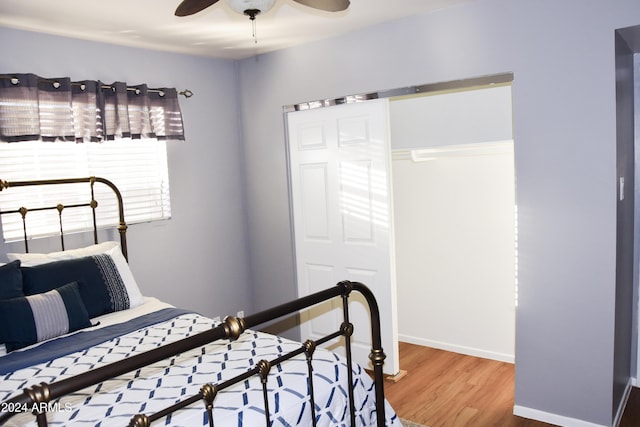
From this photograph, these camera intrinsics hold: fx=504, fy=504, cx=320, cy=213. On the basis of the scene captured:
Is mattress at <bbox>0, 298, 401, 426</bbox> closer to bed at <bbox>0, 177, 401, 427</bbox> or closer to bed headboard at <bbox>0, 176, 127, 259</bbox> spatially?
bed at <bbox>0, 177, 401, 427</bbox>

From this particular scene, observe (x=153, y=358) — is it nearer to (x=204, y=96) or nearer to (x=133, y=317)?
(x=133, y=317)

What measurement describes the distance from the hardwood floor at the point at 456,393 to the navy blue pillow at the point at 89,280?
1.81m

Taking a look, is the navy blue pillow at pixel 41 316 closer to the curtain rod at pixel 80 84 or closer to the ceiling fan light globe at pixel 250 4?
the curtain rod at pixel 80 84

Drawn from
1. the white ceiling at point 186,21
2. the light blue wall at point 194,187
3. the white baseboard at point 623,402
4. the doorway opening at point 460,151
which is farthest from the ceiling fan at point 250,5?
the white baseboard at point 623,402

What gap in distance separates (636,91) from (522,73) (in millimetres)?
910

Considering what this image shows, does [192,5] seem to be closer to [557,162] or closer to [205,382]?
[205,382]

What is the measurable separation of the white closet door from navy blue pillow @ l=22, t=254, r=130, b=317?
1.51 metres

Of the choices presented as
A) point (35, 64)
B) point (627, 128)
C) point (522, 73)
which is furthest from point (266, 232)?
point (627, 128)

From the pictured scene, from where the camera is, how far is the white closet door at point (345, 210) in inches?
137

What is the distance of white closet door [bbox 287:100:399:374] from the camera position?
11.4 feet

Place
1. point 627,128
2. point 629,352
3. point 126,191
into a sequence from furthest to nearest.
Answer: point 126,191 < point 629,352 < point 627,128

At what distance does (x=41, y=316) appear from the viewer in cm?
237

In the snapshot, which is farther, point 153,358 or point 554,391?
point 554,391

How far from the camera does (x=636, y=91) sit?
3.13 meters
